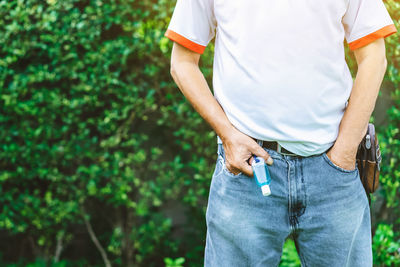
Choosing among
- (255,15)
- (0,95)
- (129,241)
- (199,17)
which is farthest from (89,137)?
(255,15)

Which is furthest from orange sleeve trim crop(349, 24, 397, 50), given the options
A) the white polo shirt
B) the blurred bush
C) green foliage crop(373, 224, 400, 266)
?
green foliage crop(373, 224, 400, 266)

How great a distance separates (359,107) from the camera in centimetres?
168

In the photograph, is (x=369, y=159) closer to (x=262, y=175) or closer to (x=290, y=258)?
(x=262, y=175)

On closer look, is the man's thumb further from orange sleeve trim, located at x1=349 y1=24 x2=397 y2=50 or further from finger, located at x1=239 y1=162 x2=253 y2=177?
orange sleeve trim, located at x1=349 y1=24 x2=397 y2=50

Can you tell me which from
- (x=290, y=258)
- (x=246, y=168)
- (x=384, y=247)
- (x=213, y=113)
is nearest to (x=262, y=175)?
(x=246, y=168)

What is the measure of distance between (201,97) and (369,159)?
77 centimetres

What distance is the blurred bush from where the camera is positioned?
326 centimetres

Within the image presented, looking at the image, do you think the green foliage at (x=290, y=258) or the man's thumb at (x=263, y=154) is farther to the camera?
the green foliage at (x=290, y=258)

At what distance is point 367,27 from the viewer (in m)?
1.67

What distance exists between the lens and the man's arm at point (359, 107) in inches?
66.1

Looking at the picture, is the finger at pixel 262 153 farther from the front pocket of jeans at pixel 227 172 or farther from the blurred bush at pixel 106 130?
the blurred bush at pixel 106 130

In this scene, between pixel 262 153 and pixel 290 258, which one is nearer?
pixel 262 153

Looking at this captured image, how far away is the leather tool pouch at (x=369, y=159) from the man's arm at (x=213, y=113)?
446 mm

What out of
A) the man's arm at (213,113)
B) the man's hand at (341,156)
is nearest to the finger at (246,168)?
A: the man's arm at (213,113)
